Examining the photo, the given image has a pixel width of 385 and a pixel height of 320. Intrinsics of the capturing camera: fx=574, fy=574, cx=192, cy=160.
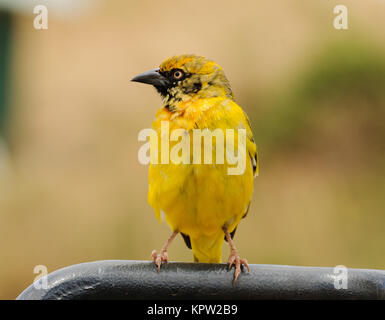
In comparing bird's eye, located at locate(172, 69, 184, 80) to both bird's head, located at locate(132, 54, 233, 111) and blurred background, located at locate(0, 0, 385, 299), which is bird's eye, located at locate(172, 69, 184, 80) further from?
blurred background, located at locate(0, 0, 385, 299)

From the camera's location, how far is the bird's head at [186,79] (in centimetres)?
329

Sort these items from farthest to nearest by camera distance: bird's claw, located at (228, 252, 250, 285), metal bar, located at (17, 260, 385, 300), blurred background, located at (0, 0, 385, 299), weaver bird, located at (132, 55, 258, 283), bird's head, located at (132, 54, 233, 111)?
blurred background, located at (0, 0, 385, 299) → bird's head, located at (132, 54, 233, 111) → weaver bird, located at (132, 55, 258, 283) → bird's claw, located at (228, 252, 250, 285) → metal bar, located at (17, 260, 385, 300)

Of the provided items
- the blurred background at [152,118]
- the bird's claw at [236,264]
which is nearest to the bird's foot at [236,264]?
the bird's claw at [236,264]

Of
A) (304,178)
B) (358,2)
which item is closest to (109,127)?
(304,178)

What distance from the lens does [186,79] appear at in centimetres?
333

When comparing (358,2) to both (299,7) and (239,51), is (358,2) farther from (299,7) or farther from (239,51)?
(239,51)

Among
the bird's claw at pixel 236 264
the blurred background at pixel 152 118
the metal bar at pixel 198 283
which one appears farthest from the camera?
the blurred background at pixel 152 118

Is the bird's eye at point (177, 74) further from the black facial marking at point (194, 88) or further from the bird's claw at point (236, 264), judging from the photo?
the bird's claw at point (236, 264)

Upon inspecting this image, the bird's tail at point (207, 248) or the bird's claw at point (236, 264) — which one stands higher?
the bird's claw at point (236, 264)

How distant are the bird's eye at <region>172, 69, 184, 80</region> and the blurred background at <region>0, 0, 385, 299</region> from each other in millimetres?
2877

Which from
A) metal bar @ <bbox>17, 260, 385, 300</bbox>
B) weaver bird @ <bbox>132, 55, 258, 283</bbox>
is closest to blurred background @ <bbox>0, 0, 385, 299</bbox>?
weaver bird @ <bbox>132, 55, 258, 283</bbox>

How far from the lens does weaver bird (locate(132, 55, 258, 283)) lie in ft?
9.66

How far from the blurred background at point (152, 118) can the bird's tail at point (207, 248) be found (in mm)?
2167
